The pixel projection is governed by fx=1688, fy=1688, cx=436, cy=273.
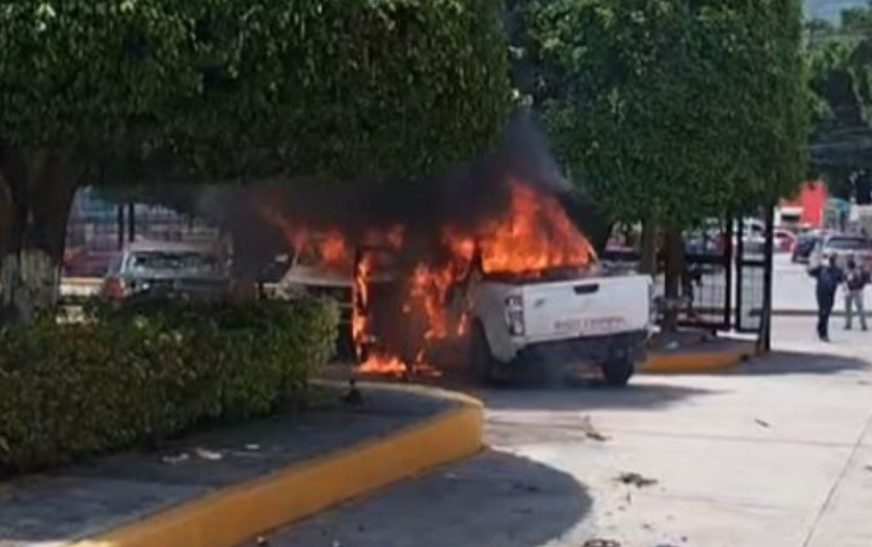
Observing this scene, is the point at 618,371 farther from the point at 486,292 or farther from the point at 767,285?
the point at 767,285

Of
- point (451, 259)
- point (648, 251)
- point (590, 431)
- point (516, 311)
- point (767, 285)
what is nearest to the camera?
point (590, 431)

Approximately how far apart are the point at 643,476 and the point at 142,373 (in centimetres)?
391

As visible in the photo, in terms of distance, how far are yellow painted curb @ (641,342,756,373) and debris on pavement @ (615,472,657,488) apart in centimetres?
940

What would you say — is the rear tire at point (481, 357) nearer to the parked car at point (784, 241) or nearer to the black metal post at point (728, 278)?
the black metal post at point (728, 278)

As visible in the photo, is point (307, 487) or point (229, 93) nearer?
point (229, 93)

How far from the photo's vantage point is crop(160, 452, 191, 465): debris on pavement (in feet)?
31.8

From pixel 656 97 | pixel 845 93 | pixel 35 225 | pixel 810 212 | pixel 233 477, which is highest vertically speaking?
pixel 845 93

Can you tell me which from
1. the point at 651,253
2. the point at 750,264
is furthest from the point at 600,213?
the point at 750,264

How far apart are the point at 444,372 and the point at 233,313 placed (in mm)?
7877

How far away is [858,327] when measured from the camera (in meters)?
32.1

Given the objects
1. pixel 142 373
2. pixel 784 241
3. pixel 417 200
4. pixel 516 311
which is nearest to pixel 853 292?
pixel 417 200

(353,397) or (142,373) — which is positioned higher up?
(142,373)

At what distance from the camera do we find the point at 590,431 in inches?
556

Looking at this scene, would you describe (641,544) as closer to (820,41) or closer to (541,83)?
(541,83)
